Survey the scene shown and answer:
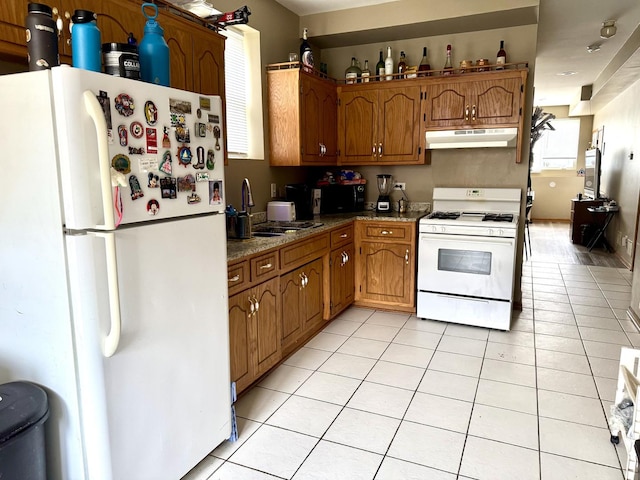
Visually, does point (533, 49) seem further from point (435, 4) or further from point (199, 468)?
point (199, 468)

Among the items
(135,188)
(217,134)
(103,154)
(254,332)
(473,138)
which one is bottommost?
(254,332)

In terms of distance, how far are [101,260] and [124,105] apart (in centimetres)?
49

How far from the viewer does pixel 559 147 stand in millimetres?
10266

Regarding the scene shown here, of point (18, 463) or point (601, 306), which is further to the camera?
point (601, 306)

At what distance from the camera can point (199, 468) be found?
1.94m

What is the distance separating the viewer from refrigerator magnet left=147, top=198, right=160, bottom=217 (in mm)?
1505

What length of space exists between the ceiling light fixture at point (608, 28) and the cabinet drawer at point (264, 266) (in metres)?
4.08

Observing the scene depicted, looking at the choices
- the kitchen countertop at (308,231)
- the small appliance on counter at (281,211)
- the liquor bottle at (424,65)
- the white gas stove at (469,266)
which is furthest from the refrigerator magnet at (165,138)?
the liquor bottle at (424,65)

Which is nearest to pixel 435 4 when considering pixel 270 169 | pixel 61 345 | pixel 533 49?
pixel 533 49

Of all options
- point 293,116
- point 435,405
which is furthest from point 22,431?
point 293,116

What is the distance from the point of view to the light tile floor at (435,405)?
6.38 ft

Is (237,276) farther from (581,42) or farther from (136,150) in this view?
(581,42)

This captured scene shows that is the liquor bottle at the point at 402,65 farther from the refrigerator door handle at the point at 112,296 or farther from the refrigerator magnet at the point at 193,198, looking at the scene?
the refrigerator door handle at the point at 112,296

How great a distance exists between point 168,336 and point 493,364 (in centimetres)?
220
